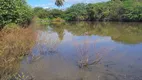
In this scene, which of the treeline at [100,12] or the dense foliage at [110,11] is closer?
the treeline at [100,12]

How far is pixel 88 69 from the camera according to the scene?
11.0 meters

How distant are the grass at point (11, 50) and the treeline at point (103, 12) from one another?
44133 millimetres

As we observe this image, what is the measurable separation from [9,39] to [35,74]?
9.18ft

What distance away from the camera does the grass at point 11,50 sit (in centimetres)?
788

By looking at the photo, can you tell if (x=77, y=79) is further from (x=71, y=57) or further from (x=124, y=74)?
(x=71, y=57)

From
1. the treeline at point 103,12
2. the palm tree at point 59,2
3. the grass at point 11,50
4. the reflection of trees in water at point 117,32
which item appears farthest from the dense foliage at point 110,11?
the grass at point 11,50

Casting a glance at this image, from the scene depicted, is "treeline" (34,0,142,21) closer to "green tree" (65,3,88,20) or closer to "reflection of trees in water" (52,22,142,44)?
"green tree" (65,3,88,20)

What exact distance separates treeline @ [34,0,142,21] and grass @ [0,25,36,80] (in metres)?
44.1

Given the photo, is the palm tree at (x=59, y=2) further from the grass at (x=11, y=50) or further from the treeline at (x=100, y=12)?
the grass at (x=11, y=50)

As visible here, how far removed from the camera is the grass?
7875 mm

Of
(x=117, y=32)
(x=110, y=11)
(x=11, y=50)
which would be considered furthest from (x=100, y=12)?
(x=11, y=50)

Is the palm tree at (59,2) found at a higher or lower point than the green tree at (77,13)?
higher

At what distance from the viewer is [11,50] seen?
10.4 m

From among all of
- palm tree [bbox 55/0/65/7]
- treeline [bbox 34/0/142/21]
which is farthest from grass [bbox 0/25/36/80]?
palm tree [bbox 55/0/65/7]
